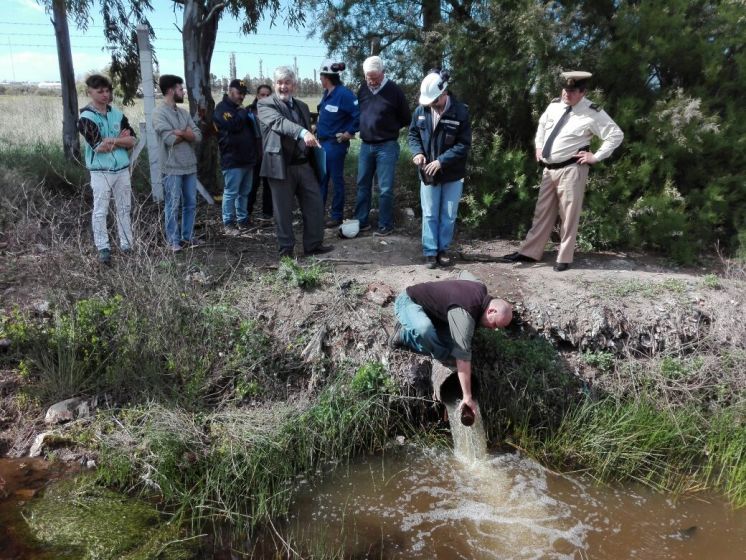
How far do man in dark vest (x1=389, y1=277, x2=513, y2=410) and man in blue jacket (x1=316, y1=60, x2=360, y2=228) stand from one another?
7.39 feet

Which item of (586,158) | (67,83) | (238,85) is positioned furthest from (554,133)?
(67,83)

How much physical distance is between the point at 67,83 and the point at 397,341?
6.91 m

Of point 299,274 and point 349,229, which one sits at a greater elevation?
point 349,229

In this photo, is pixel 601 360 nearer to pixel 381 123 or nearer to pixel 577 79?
pixel 577 79

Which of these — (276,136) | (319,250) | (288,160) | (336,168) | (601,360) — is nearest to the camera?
(601,360)

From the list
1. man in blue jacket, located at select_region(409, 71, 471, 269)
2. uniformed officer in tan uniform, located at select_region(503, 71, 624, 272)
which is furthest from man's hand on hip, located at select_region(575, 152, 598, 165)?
man in blue jacket, located at select_region(409, 71, 471, 269)

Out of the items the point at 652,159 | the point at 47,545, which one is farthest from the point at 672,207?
the point at 47,545

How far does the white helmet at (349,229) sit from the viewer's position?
6.22 m

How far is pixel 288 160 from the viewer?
5.30 meters

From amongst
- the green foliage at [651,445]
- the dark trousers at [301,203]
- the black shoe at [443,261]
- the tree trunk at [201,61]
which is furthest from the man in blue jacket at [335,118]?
the green foliage at [651,445]

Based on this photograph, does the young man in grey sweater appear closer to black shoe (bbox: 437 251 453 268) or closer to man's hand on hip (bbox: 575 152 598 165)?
black shoe (bbox: 437 251 453 268)

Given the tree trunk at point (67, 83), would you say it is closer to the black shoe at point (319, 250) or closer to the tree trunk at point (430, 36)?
the black shoe at point (319, 250)

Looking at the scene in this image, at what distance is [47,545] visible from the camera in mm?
3230

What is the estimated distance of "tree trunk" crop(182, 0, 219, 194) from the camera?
7145 millimetres
